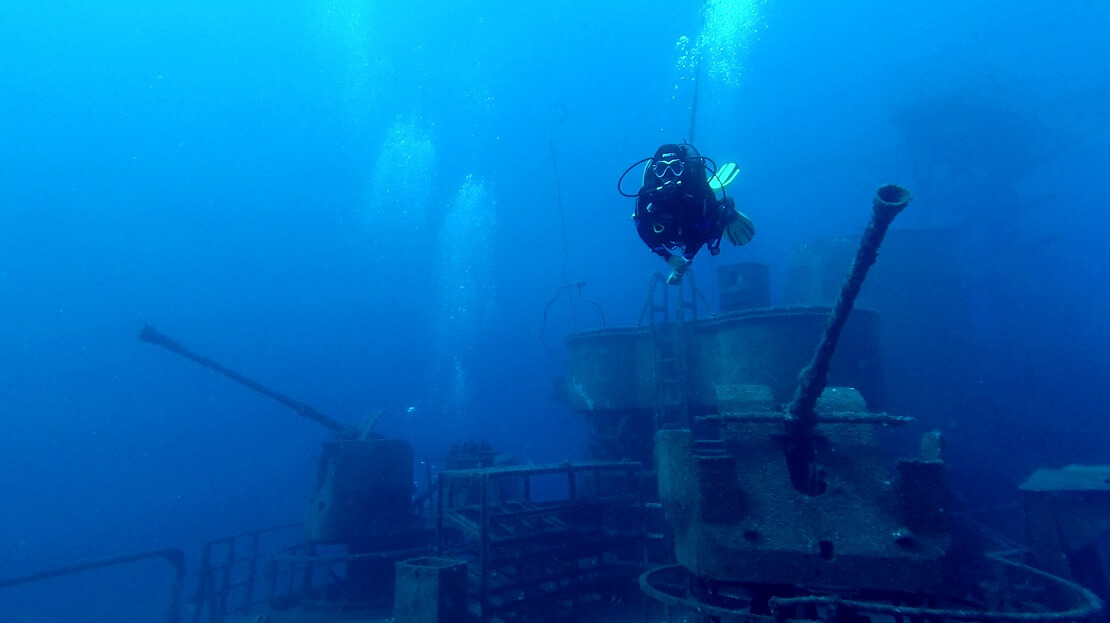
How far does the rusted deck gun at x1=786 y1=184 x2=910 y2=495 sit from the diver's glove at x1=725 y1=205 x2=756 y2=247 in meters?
0.91

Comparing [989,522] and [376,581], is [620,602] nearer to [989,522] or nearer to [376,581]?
[376,581]

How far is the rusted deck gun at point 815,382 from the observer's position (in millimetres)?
4848

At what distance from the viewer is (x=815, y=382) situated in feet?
20.1

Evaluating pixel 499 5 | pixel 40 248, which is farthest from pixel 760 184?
pixel 40 248

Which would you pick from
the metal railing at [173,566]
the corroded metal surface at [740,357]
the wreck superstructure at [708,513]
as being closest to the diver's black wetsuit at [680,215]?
the wreck superstructure at [708,513]

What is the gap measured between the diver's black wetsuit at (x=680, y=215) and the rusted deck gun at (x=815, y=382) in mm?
1385

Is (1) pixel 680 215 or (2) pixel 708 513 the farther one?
(2) pixel 708 513

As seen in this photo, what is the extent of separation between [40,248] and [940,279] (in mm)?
164184

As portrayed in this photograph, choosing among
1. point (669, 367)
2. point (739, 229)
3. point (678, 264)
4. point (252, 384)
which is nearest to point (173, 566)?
point (252, 384)

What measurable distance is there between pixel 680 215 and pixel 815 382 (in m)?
3.20

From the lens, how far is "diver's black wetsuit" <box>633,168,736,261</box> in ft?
13.0

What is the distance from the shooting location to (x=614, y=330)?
564 inches

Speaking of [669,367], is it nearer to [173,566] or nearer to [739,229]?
[739,229]

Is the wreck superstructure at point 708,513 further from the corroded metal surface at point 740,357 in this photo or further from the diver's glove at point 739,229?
the diver's glove at point 739,229
